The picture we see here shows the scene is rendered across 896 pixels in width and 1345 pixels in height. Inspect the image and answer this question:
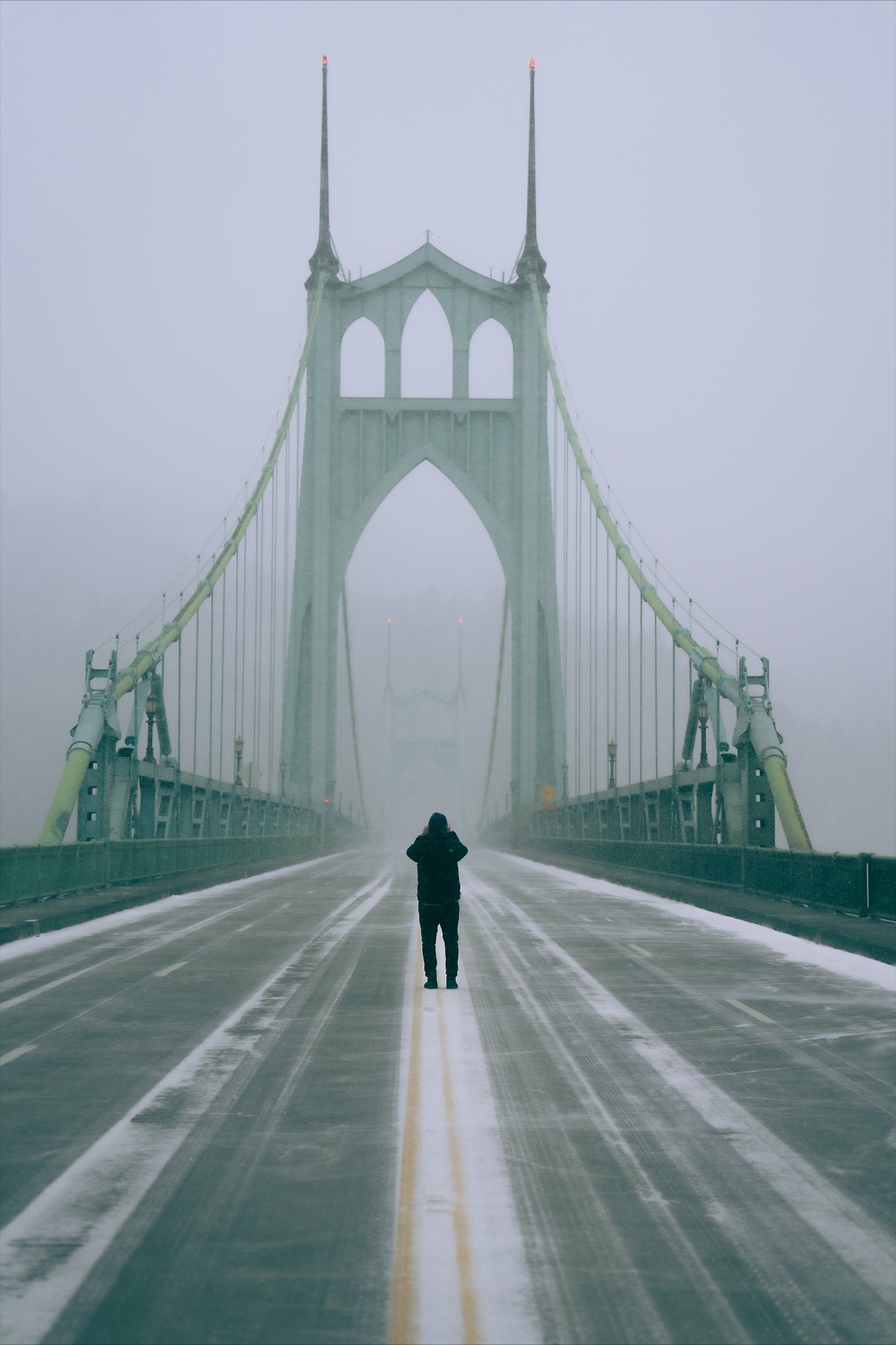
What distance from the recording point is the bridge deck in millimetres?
5070

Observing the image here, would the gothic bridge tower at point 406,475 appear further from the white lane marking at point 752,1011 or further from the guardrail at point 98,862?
the white lane marking at point 752,1011

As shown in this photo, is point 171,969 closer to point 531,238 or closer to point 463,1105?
point 463,1105

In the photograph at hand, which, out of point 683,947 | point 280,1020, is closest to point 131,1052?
point 280,1020

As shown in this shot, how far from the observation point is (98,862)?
2783 centimetres

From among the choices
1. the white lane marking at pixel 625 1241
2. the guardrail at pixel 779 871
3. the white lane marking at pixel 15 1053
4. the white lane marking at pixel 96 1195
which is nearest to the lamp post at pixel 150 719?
the guardrail at pixel 779 871

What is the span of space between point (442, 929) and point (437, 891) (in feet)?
1.13

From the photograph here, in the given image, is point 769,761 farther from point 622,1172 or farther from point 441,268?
point 441,268

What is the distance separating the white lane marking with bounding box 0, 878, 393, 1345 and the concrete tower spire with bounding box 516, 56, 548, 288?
72.0 metres

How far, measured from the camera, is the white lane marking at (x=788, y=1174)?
5.61m

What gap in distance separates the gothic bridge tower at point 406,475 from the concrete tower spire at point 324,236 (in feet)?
3.32

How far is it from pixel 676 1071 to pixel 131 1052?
353cm

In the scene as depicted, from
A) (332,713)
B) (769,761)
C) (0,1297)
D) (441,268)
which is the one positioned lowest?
(0,1297)

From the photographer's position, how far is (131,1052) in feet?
33.2

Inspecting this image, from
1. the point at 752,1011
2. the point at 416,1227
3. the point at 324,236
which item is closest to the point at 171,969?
the point at 752,1011
